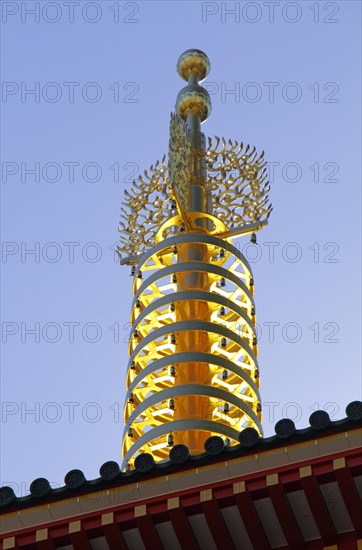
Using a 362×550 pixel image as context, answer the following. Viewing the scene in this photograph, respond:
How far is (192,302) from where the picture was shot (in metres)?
29.6

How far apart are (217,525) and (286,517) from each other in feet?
2.40

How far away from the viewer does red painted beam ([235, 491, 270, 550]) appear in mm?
14648

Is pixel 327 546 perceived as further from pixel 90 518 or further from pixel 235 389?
pixel 235 389

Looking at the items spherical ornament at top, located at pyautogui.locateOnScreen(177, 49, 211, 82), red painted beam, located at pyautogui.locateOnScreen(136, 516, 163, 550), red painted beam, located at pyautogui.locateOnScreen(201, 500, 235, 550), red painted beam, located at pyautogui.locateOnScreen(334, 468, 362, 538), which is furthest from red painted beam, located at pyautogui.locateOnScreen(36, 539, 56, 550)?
spherical ornament at top, located at pyautogui.locateOnScreen(177, 49, 211, 82)

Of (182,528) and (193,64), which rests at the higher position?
(193,64)

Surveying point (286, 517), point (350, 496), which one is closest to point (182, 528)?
point (286, 517)

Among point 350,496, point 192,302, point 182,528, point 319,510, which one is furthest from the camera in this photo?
point 192,302

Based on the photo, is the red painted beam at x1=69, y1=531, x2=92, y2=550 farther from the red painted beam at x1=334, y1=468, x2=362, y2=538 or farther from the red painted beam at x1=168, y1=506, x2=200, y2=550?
the red painted beam at x1=334, y1=468, x2=362, y2=538

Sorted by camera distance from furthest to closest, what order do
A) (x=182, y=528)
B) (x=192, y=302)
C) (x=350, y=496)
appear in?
(x=192, y=302) → (x=182, y=528) → (x=350, y=496)

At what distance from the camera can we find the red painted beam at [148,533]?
48.5ft

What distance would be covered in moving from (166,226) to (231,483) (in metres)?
17.3

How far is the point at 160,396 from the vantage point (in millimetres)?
27469

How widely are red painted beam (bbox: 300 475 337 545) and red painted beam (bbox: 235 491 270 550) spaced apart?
1.91 feet

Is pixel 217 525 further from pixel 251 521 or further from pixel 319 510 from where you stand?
pixel 319 510
